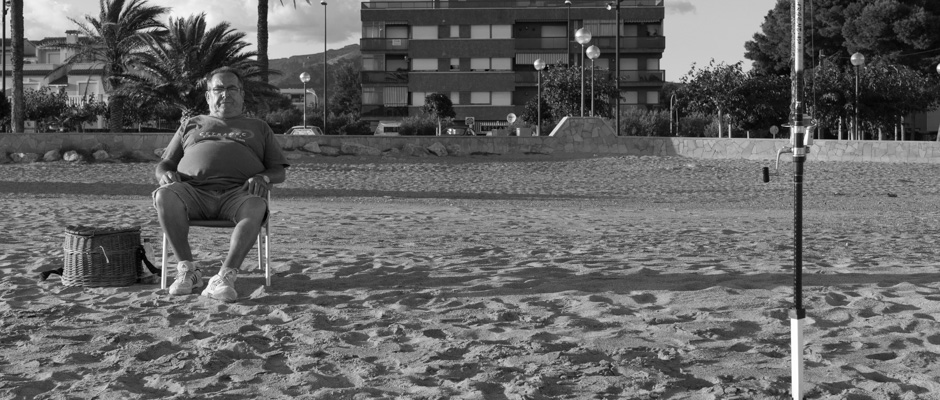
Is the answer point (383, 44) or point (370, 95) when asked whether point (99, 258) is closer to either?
point (383, 44)

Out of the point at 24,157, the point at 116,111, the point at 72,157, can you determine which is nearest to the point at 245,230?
the point at 72,157

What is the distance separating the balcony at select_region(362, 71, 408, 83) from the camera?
58594 millimetres

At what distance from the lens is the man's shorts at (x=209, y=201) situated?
625 centimetres

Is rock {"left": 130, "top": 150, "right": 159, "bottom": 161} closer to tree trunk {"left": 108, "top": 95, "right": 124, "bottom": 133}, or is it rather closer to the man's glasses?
tree trunk {"left": 108, "top": 95, "right": 124, "bottom": 133}

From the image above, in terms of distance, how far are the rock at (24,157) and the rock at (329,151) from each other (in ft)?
21.0

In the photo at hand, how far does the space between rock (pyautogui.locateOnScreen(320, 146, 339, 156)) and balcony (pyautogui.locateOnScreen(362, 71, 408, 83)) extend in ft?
110

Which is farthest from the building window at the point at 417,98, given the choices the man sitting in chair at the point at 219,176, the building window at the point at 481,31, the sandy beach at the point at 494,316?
the man sitting in chair at the point at 219,176

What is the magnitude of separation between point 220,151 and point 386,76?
173ft

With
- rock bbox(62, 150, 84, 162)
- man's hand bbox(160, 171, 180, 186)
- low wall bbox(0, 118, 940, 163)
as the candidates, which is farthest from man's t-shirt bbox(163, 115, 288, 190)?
low wall bbox(0, 118, 940, 163)

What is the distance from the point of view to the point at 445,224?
11211mm

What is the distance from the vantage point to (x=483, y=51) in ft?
192

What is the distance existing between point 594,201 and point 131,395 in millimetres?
12643

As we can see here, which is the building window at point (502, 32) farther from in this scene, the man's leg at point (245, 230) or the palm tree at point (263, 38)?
the man's leg at point (245, 230)

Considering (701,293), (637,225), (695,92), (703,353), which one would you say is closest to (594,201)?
(637,225)
